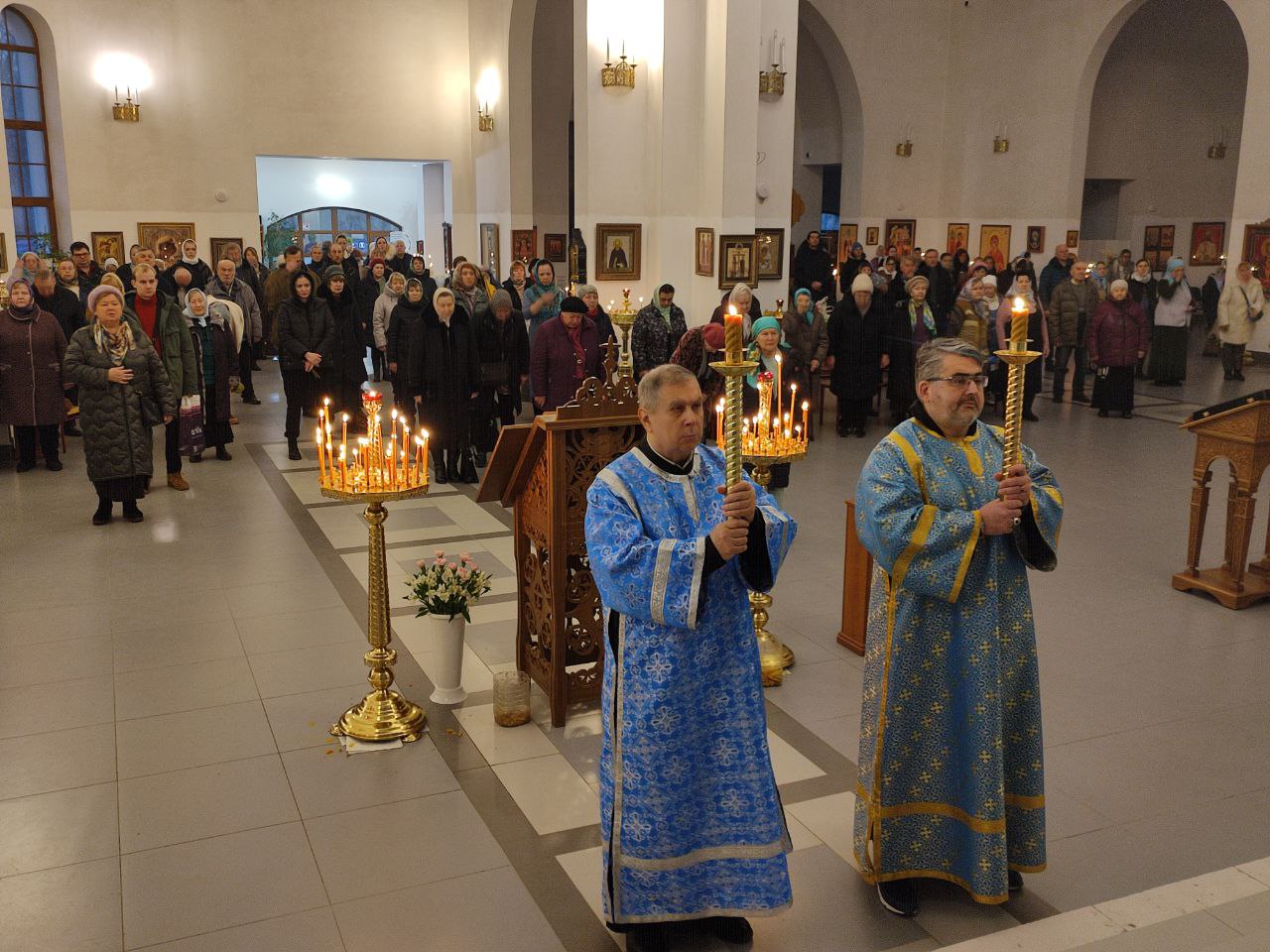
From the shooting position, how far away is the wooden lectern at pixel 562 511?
17.5ft

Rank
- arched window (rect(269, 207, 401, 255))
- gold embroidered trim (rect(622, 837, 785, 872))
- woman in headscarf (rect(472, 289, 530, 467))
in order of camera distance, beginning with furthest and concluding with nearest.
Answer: arched window (rect(269, 207, 401, 255)) → woman in headscarf (rect(472, 289, 530, 467)) → gold embroidered trim (rect(622, 837, 785, 872))

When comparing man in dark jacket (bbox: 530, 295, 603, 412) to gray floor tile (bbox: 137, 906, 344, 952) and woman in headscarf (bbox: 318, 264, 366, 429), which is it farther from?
gray floor tile (bbox: 137, 906, 344, 952)

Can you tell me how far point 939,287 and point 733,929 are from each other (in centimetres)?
1288

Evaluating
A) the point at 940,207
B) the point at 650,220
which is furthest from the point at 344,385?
the point at 940,207

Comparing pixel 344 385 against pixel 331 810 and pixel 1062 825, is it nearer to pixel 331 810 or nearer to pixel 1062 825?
pixel 331 810

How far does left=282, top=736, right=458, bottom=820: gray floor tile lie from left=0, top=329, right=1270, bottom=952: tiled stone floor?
0.02 meters

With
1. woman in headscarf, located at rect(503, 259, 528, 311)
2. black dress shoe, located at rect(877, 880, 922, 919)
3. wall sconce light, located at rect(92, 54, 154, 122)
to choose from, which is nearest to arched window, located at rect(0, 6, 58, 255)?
wall sconce light, located at rect(92, 54, 154, 122)

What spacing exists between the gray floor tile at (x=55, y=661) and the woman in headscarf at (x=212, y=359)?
159 inches

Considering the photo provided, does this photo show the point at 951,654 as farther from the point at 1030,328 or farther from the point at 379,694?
the point at 1030,328

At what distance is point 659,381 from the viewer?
11.2 ft

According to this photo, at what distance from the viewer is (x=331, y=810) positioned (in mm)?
4637

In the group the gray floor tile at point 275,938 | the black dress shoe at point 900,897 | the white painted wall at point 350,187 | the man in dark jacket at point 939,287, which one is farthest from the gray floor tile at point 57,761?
the white painted wall at point 350,187

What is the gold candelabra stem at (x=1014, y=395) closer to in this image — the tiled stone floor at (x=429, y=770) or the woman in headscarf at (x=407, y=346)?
the tiled stone floor at (x=429, y=770)

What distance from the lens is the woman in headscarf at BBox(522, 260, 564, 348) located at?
1238 centimetres
